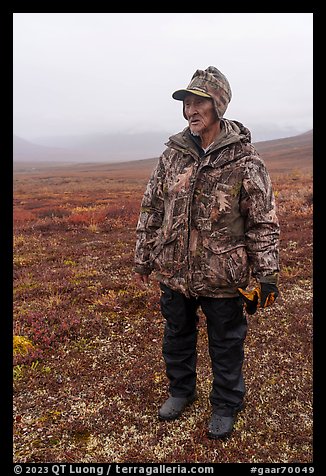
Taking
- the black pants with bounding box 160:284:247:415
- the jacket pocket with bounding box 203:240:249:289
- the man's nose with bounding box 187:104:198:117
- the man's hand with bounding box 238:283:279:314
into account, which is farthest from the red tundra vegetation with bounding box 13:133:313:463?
the man's nose with bounding box 187:104:198:117

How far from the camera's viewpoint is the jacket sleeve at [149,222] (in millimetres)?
3963

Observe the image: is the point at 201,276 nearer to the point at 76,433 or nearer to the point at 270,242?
the point at 270,242

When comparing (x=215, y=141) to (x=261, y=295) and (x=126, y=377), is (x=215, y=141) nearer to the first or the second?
(x=261, y=295)

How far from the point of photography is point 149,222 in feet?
13.2

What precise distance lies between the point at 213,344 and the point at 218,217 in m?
1.41

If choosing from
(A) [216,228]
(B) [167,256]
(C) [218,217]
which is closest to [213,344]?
(B) [167,256]

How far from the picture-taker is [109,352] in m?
5.57

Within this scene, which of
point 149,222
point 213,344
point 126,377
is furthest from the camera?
point 126,377

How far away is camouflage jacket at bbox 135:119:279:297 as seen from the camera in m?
3.40

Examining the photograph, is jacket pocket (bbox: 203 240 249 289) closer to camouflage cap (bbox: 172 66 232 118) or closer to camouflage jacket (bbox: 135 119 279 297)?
camouflage jacket (bbox: 135 119 279 297)

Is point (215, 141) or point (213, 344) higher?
point (215, 141)

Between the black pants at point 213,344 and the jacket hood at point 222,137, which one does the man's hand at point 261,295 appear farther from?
the jacket hood at point 222,137

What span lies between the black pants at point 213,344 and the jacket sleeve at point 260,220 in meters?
0.49
